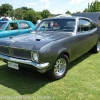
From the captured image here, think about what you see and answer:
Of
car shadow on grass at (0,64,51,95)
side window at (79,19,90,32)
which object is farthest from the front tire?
side window at (79,19,90,32)

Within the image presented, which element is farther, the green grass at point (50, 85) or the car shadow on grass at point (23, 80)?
the car shadow on grass at point (23, 80)

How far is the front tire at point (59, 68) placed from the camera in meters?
4.08

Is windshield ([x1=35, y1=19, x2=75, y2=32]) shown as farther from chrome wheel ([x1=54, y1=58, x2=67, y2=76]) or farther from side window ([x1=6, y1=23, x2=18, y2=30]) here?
side window ([x1=6, y1=23, x2=18, y2=30])

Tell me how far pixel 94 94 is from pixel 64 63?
1.21m

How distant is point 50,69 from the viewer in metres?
3.97

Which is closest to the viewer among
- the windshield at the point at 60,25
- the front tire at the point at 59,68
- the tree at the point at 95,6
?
the front tire at the point at 59,68

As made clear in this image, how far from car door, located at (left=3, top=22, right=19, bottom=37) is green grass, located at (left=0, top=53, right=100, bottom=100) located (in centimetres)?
303

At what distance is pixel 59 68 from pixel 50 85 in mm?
582

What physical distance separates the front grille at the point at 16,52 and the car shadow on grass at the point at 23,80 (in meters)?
0.45

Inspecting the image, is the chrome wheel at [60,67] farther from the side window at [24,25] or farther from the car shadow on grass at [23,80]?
the side window at [24,25]

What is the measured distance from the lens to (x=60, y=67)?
4.39 metres

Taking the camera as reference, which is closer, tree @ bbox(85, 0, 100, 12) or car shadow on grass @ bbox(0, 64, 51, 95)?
car shadow on grass @ bbox(0, 64, 51, 95)

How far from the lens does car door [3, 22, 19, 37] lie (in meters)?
7.84

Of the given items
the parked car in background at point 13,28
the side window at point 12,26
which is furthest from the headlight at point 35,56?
the side window at point 12,26
